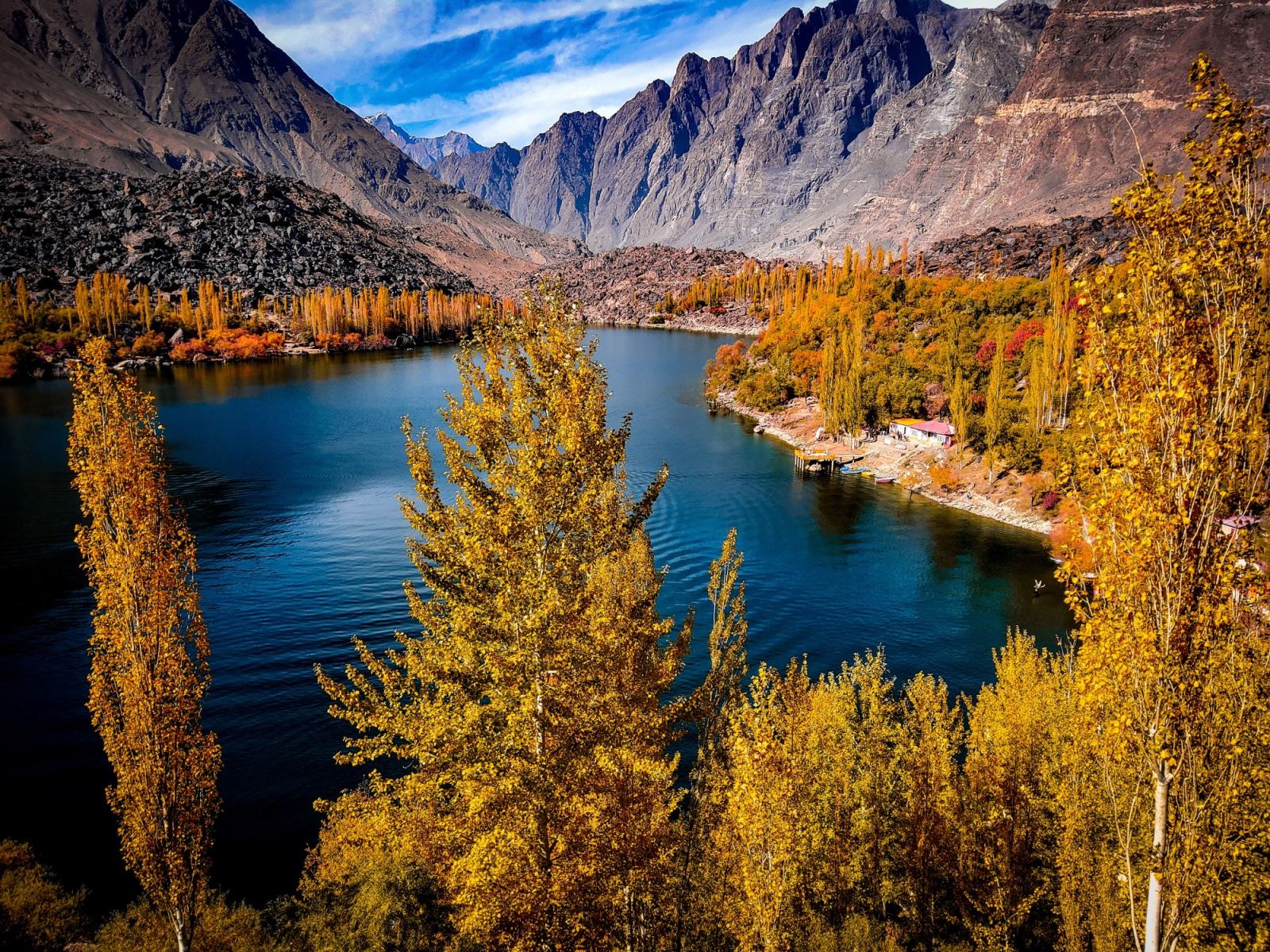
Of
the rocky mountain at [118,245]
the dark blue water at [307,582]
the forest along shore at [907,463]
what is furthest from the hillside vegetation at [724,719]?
the rocky mountain at [118,245]

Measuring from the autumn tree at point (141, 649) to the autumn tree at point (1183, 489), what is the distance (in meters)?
14.9

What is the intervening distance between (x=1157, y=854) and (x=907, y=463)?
62.7m

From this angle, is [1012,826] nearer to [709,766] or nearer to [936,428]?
[709,766]

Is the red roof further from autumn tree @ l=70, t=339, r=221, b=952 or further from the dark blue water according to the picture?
autumn tree @ l=70, t=339, r=221, b=952

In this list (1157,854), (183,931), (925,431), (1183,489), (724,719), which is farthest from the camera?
(925,431)

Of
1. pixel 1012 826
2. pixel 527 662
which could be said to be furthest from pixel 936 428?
pixel 527 662

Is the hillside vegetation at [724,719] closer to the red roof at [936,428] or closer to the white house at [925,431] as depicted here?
the red roof at [936,428]

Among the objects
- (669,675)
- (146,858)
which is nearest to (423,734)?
(669,675)

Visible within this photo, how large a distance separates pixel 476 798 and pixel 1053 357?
6892 centimetres

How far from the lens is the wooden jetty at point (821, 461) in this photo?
67312 millimetres

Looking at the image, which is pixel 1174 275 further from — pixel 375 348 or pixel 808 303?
pixel 375 348

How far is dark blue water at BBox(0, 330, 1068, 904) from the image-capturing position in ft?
80.7

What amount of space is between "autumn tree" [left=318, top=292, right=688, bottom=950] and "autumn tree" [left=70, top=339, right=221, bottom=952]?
3994 millimetres

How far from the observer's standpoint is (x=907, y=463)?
65.6m
